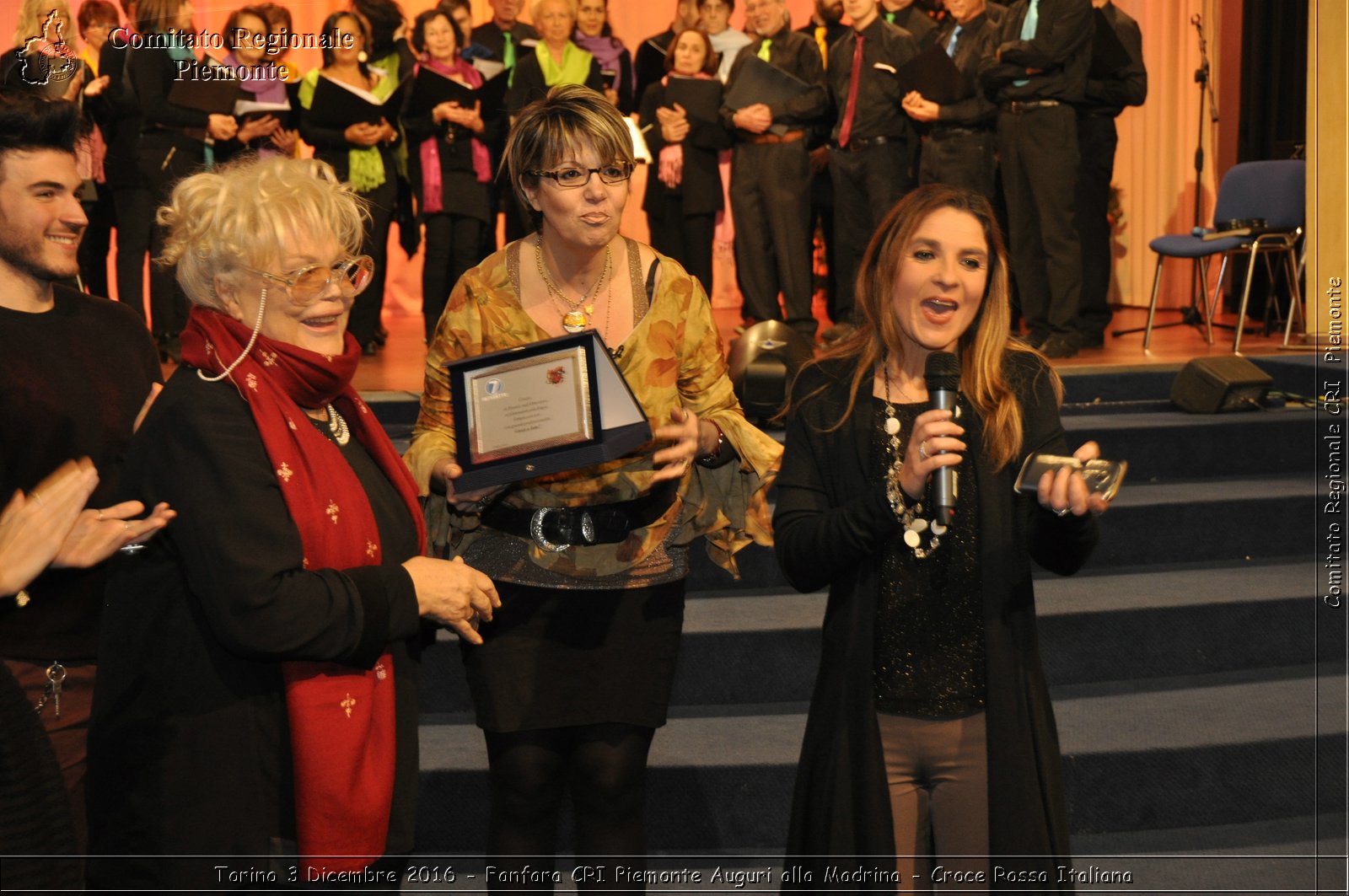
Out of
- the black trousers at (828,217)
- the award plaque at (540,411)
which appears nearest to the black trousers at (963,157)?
the black trousers at (828,217)

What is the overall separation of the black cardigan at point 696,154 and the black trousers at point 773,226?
0.27 meters

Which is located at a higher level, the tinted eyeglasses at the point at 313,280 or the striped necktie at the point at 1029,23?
the striped necktie at the point at 1029,23

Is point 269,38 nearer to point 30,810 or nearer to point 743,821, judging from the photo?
point 743,821

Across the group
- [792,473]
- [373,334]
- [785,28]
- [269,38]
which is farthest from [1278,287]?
[792,473]

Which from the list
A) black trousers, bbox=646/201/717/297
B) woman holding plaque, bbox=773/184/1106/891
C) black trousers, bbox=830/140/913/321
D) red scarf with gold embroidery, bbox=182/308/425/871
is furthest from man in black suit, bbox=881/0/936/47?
red scarf with gold embroidery, bbox=182/308/425/871

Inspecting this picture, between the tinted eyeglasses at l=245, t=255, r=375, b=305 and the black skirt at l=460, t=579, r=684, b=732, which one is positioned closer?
the tinted eyeglasses at l=245, t=255, r=375, b=305

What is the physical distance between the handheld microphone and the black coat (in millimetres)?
123

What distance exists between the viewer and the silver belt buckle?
2.44 meters

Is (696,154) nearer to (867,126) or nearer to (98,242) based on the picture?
(867,126)

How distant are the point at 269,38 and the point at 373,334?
1.72 m

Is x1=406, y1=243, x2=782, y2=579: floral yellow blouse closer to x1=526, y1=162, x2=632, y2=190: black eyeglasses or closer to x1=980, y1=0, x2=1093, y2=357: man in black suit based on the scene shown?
x1=526, y1=162, x2=632, y2=190: black eyeglasses

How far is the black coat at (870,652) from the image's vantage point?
2168 millimetres

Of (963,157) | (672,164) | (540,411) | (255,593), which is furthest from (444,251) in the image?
(255,593)

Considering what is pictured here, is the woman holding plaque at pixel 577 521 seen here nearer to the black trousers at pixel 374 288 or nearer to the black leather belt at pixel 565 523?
the black leather belt at pixel 565 523
